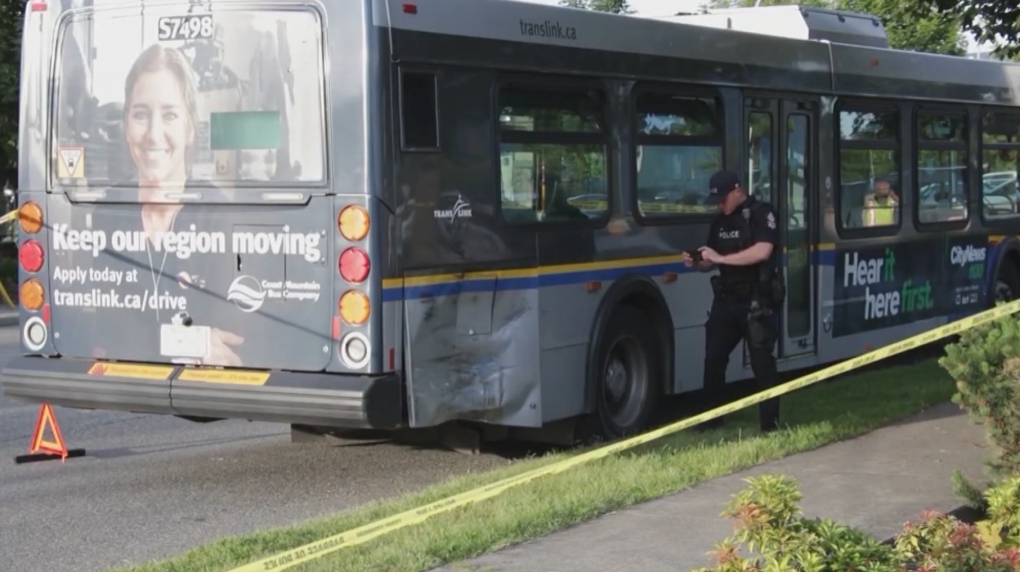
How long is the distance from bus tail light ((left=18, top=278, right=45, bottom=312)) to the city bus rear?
1cm

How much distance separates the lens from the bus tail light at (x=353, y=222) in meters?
8.29

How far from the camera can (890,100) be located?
1379 cm

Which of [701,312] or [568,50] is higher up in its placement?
[568,50]

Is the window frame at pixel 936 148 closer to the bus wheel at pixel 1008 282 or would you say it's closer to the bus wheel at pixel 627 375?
the bus wheel at pixel 1008 282

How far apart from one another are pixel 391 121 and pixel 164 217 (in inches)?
60.7

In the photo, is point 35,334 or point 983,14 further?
point 983,14

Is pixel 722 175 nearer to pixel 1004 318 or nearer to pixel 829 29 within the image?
pixel 1004 318

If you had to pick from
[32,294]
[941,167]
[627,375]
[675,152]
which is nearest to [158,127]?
[32,294]

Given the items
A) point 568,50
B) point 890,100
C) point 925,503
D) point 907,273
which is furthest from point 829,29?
point 925,503

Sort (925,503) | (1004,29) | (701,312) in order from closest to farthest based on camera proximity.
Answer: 1. (925,503)
2. (701,312)
3. (1004,29)

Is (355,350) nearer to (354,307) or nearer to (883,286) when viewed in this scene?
(354,307)

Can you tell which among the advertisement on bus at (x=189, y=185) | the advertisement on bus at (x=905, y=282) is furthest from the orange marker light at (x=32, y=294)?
the advertisement on bus at (x=905, y=282)

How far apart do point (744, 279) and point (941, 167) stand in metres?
5.46

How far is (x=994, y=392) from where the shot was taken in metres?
7.38
